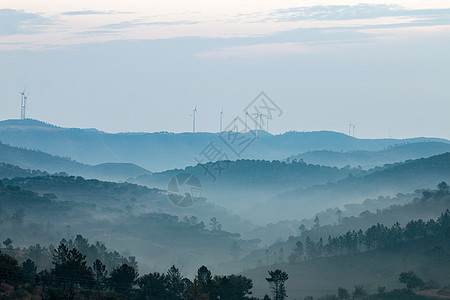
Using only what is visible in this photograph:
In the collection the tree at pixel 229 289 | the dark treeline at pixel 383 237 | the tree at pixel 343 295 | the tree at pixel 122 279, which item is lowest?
the tree at pixel 343 295

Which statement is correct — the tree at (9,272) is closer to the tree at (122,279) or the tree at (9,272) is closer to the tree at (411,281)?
the tree at (122,279)

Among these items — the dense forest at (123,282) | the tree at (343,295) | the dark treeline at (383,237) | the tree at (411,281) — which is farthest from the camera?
the dark treeline at (383,237)

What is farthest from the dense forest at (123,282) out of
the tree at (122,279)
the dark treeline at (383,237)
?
the dark treeline at (383,237)

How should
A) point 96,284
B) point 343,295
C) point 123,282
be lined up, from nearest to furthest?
point 96,284, point 123,282, point 343,295

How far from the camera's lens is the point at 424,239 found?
16125 cm

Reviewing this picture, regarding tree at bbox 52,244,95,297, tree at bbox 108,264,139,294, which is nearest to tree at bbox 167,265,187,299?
tree at bbox 108,264,139,294

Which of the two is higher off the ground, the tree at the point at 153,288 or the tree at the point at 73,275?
the tree at the point at 73,275

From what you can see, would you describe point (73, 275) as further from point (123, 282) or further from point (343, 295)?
point (343, 295)

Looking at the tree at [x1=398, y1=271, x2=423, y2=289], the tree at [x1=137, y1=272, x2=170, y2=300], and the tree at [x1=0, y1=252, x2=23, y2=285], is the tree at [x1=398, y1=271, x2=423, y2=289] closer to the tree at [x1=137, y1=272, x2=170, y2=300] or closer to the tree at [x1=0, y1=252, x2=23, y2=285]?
the tree at [x1=137, y1=272, x2=170, y2=300]

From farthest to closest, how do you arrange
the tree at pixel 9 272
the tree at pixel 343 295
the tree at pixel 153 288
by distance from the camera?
the tree at pixel 343 295 < the tree at pixel 153 288 < the tree at pixel 9 272

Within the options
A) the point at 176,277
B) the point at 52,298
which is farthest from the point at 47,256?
the point at 52,298

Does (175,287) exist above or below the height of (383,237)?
below

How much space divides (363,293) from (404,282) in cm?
967

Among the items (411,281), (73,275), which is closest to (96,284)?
(73,275)
